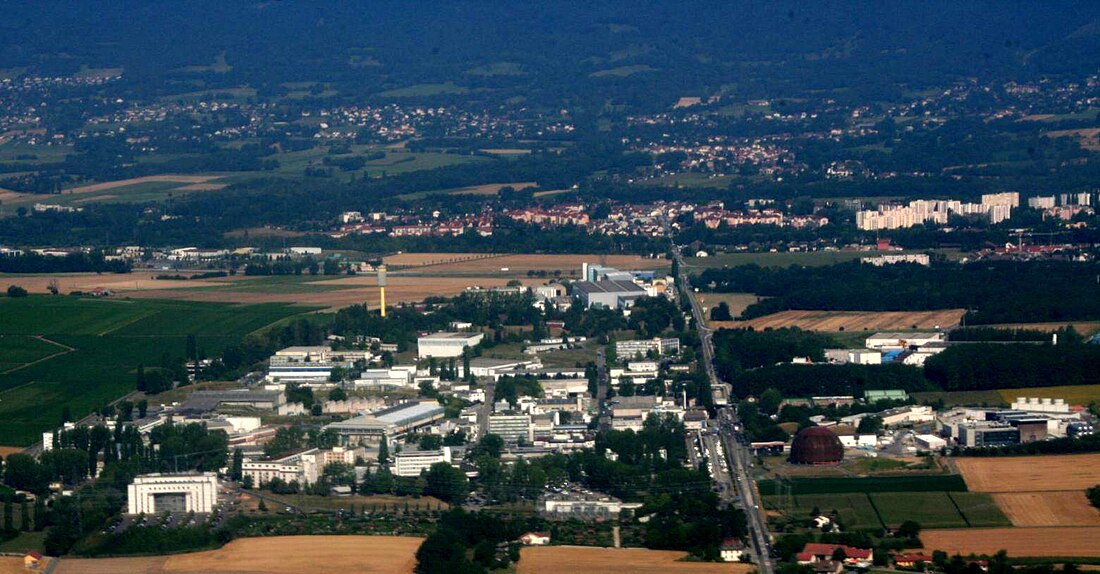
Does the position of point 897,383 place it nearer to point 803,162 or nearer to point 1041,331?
point 1041,331

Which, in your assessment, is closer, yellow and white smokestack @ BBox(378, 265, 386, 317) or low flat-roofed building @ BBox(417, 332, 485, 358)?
low flat-roofed building @ BBox(417, 332, 485, 358)

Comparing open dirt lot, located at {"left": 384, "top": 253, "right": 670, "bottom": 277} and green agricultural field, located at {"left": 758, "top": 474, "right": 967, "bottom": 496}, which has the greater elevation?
open dirt lot, located at {"left": 384, "top": 253, "right": 670, "bottom": 277}

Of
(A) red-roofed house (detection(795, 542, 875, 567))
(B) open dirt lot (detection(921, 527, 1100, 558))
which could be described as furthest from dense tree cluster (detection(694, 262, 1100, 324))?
(A) red-roofed house (detection(795, 542, 875, 567))

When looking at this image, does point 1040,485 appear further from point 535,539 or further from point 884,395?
point 884,395

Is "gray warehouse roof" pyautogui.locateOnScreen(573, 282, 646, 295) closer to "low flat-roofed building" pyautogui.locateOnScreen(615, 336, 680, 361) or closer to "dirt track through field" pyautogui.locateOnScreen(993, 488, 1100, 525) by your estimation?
"low flat-roofed building" pyautogui.locateOnScreen(615, 336, 680, 361)

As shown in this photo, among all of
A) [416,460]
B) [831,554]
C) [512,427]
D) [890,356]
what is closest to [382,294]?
[890,356]

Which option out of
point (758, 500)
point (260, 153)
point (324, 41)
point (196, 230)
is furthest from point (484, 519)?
point (324, 41)

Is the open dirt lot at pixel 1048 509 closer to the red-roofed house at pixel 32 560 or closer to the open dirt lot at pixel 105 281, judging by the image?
the red-roofed house at pixel 32 560

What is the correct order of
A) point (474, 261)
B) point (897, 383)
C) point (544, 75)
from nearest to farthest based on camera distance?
point (897, 383) → point (474, 261) → point (544, 75)
